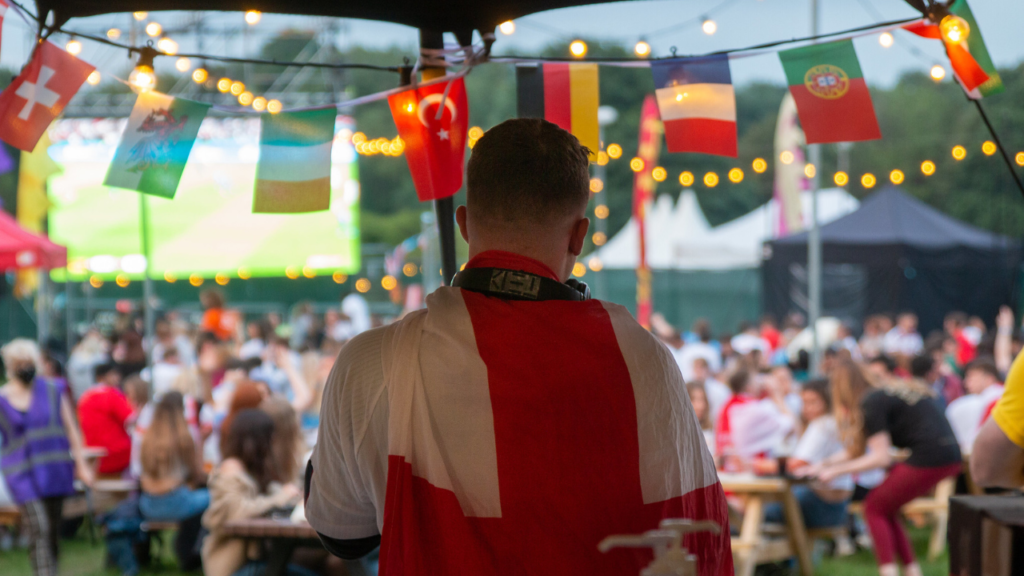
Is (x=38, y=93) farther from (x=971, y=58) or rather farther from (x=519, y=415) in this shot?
(x=971, y=58)

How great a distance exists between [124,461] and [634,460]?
20.6ft

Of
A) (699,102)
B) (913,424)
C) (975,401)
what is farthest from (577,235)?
(975,401)

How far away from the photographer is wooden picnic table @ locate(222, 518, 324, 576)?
4.13m

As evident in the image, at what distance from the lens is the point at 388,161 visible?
41.3m

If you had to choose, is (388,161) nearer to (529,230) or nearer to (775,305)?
(775,305)

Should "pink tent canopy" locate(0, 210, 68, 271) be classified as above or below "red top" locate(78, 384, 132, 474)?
above

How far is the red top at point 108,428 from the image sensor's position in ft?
21.9

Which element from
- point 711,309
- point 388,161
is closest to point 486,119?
point 388,161

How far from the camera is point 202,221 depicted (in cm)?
1728

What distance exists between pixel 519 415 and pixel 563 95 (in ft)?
6.30

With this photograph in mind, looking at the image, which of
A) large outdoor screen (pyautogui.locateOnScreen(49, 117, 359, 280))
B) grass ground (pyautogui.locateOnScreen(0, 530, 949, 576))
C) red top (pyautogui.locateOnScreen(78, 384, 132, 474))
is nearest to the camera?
grass ground (pyautogui.locateOnScreen(0, 530, 949, 576))

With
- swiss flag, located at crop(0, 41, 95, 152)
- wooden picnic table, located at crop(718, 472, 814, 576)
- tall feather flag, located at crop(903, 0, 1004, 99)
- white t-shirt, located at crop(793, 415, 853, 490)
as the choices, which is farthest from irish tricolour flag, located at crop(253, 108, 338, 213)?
white t-shirt, located at crop(793, 415, 853, 490)

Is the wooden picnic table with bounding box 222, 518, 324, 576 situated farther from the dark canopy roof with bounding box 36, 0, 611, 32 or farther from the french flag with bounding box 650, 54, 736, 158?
the french flag with bounding box 650, 54, 736, 158

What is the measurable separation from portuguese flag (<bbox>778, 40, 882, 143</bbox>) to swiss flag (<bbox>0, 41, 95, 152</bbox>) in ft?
7.53
